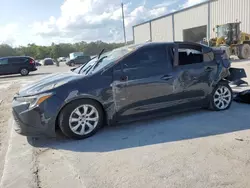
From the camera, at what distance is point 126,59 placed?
432 cm

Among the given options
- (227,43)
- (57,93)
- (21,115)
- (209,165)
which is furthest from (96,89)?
(227,43)

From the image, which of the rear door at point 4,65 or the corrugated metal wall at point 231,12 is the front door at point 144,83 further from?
the corrugated metal wall at point 231,12

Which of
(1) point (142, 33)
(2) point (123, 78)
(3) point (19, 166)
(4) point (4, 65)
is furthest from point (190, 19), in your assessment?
(3) point (19, 166)

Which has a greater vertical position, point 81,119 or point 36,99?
point 36,99

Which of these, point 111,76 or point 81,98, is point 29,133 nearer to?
point 81,98

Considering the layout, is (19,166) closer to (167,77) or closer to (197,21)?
(167,77)

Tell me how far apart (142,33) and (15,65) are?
2766 cm

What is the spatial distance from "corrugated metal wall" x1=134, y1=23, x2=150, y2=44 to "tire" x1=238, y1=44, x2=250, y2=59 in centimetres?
2340

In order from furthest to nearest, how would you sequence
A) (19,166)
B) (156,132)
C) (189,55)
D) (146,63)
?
(189,55) < (146,63) < (156,132) < (19,166)

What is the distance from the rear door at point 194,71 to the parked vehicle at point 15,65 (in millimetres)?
A: 18853

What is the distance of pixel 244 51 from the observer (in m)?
19.0

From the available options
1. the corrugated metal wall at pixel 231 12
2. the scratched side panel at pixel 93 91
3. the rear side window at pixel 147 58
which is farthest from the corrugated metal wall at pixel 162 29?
the scratched side panel at pixel 93 91

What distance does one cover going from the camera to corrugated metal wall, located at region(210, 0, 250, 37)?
2428 centimetres

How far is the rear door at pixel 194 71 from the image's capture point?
472cm
